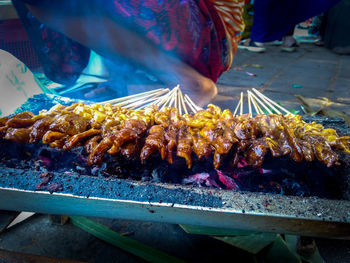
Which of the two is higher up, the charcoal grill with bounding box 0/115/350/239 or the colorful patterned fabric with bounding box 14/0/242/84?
the colorful patterned fabric with bounding box 14/0/242/84

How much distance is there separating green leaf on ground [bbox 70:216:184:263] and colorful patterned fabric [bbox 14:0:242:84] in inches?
101

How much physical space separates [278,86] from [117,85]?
3.83 m

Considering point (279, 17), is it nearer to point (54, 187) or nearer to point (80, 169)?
point (80, 169)

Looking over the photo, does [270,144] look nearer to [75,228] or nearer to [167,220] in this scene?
[167,220]

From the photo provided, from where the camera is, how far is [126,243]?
2127mm

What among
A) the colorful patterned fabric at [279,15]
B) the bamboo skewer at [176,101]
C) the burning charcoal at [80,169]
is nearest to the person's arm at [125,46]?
the bamboo skewer at [176,101]

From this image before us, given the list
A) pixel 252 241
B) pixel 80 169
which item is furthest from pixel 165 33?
pixel 252 241

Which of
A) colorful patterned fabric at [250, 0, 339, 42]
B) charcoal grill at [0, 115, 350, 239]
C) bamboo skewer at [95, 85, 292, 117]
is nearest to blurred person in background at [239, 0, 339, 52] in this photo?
colorful patterned fabric at [250, 0, 339, 42]

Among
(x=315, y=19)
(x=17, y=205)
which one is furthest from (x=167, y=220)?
(x=315, y=19)

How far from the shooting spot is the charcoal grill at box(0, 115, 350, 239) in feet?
4.33

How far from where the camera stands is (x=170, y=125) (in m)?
2.01

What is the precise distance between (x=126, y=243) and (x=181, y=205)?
3.46 feet

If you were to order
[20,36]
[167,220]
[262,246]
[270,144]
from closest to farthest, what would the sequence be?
1. [167,220]
2. [270,144]
3. [262,246]
4. [20,36]

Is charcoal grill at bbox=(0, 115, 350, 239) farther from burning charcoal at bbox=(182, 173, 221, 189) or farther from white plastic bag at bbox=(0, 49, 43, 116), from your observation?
white plastic bag at bbox=(0, 49, 43, 116)
